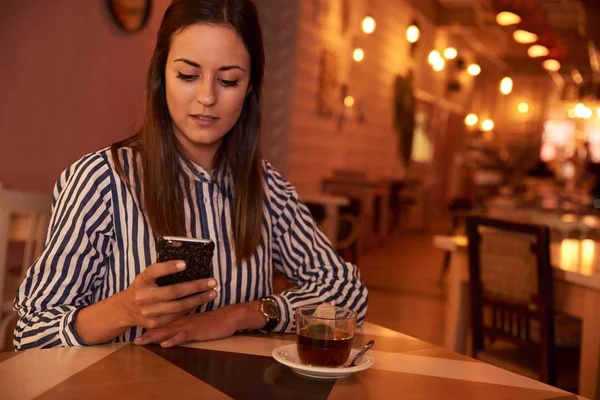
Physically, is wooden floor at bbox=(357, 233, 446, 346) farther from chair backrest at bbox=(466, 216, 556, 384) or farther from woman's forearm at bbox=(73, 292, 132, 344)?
woman's forearm at bbox=(73, 292, 132, 344)

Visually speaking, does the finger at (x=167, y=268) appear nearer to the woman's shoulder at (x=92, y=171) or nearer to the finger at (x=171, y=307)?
the finger at (x=171, y=307)

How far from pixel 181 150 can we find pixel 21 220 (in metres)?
1.38

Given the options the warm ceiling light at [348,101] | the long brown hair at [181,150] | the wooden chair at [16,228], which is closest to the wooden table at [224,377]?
the long brown hair at [181,150]

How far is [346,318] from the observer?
47.3 inches

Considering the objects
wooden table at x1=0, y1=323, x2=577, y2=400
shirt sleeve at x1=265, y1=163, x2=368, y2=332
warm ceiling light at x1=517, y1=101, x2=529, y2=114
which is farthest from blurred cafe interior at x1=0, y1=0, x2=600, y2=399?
warm ceiling light at x1=517, y1=101, x2=529, y2=114

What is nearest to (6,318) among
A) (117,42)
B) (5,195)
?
(5,195)

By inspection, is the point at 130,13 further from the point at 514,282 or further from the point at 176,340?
the point at 176,340

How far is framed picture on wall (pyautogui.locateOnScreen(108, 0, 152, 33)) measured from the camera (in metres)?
4.41

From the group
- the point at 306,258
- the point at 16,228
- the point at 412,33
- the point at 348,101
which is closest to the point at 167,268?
the point at 306,258

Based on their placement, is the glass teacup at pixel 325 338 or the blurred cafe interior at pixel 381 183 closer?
the glass teacup at pixel 325 338

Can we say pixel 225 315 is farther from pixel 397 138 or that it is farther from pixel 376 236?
pixel 397 138

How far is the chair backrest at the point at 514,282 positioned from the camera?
261cm

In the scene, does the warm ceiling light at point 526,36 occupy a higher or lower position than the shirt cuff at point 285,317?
higher

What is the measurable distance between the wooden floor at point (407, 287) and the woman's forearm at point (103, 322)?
3484mm
